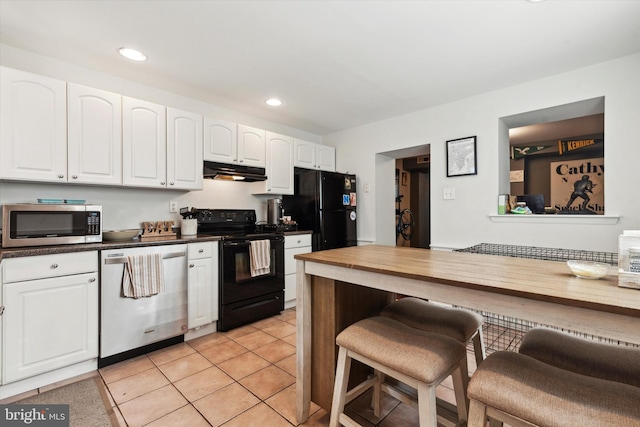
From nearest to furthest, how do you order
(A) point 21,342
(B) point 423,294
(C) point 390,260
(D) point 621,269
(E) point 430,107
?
(D) point 621,269 → (B) point 423,294 → (C) point 390,260 → (A) point 21,342 → (E) point 430,107

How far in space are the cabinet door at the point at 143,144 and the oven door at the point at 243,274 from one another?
90 cm

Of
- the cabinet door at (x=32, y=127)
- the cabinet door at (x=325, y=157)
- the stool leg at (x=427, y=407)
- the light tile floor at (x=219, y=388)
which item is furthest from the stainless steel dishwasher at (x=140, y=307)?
the cabinet door at (x=325, y=157)

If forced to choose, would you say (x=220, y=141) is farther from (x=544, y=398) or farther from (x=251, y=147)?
(x=544, y=398)

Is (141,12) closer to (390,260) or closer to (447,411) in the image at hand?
(390,260)

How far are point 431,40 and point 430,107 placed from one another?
1.48 m

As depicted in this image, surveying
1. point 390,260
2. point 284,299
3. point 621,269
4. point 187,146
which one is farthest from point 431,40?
point 284,299

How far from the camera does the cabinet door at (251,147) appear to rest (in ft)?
10.8

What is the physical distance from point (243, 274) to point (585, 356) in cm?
256

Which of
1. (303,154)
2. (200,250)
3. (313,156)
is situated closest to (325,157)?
(313,156)

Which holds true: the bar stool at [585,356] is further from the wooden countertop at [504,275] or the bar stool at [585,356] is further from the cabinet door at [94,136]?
the cabinet door at [94,136]

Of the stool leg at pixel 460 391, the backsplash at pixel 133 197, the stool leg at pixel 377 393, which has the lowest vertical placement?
the stool leg at pixel 377 393

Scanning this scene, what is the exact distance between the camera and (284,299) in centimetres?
331

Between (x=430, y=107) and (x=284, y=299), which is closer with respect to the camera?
(x=284, y=299)

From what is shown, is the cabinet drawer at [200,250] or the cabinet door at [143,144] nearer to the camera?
the cabinet door at [143,144]
